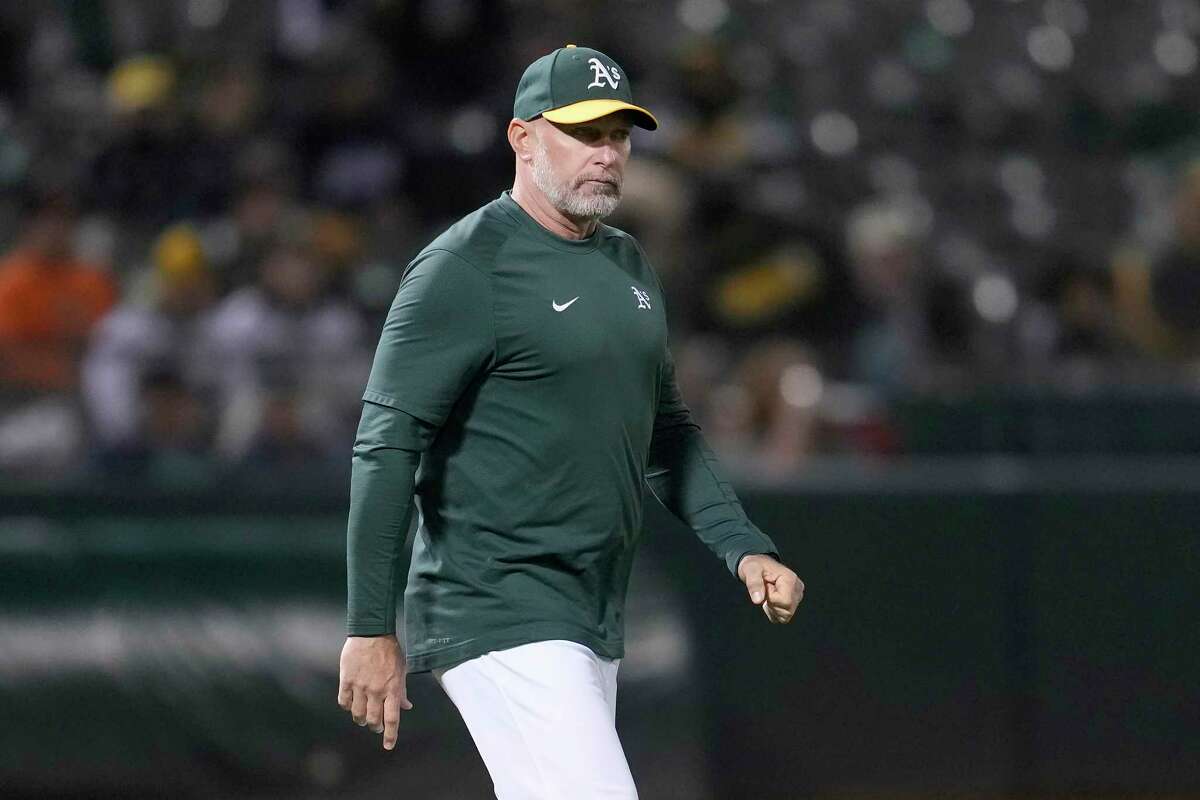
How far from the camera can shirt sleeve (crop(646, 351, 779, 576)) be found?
364cm

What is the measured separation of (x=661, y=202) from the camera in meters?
8.59

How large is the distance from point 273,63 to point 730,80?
273 centimetres

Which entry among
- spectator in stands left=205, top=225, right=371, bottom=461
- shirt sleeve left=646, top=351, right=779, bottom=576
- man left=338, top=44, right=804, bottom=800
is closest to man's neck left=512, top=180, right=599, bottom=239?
man left=338, top=44, right=804, bottom=800

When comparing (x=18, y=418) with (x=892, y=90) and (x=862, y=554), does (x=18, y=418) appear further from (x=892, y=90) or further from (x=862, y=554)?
(x=892, y=90)

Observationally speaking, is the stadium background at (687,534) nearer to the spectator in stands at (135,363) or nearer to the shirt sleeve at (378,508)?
the spectator in stands at (135,363)

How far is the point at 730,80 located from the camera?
970cm

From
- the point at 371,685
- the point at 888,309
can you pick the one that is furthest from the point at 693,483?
the point at 888,309

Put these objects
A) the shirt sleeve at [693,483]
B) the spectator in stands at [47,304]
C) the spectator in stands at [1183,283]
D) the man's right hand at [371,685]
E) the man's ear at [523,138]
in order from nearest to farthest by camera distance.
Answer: the man's right hand at [371,685] < the man's ear at [523,138] < the shirt sleeve at [693,483] < the spectator in stands at [47,304] < the spectator in stands at [1183,283]

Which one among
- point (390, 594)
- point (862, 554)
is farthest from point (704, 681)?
point (390, 594)

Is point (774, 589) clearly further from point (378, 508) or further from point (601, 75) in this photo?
point (601, 75)

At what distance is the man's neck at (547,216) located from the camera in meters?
3.49

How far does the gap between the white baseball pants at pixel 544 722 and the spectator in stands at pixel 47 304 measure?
149 inches

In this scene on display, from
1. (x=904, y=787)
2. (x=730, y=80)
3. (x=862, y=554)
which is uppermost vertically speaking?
(x=730, y=80)

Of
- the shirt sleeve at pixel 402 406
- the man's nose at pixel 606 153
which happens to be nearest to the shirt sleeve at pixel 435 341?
the shirt sleeve at pixel 402 406
